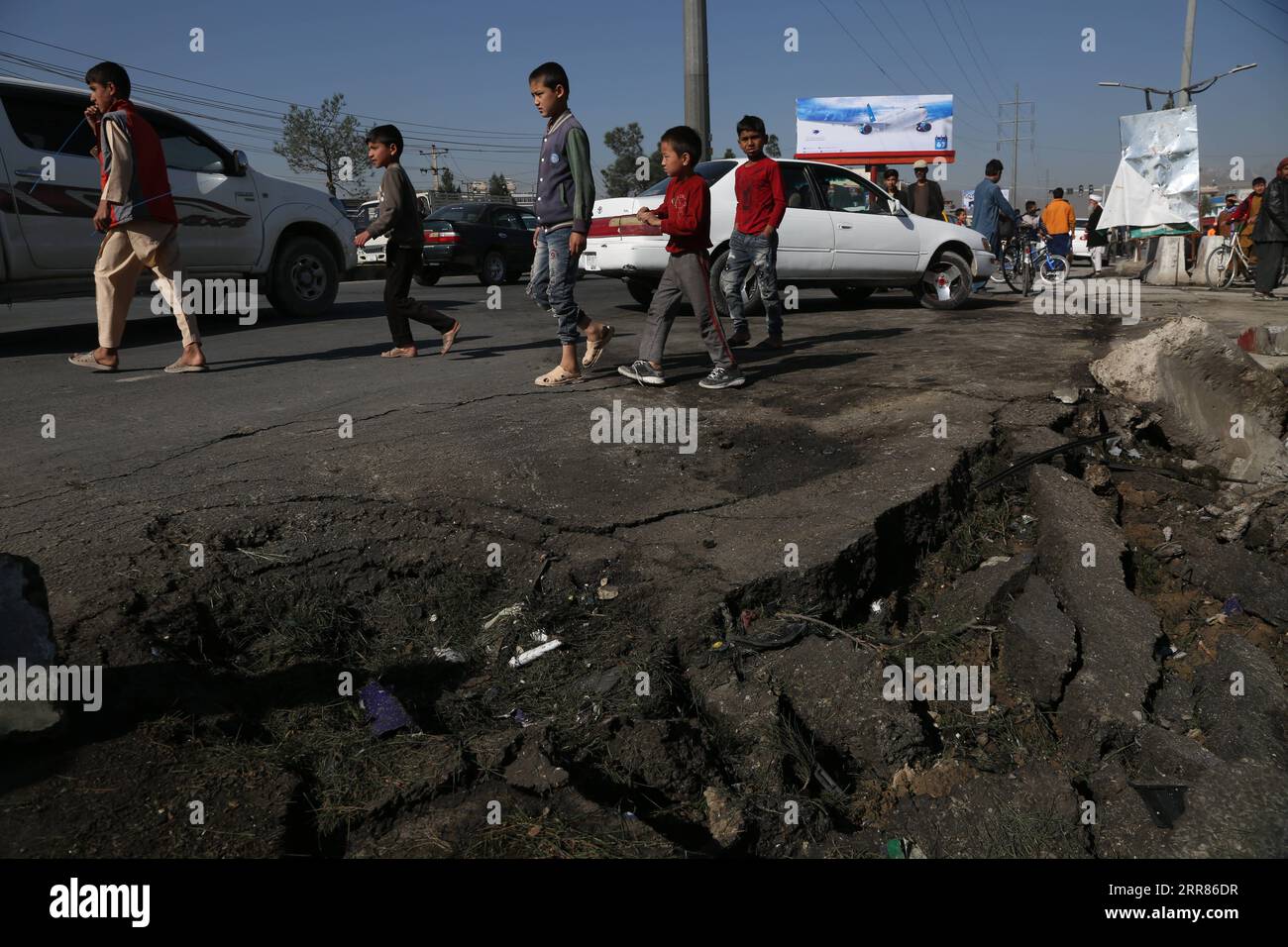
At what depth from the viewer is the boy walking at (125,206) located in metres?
5.55

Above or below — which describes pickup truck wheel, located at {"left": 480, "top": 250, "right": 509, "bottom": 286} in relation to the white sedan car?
above

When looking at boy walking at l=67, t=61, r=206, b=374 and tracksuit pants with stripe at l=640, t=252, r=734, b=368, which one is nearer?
tracksuit pants with stripe at l=640, t=252, r=734, b=368

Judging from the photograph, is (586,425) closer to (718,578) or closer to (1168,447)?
(718,578)

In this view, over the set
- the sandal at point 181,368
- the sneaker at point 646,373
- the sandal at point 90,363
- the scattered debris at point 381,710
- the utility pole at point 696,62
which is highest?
the utility pole at point 696,62

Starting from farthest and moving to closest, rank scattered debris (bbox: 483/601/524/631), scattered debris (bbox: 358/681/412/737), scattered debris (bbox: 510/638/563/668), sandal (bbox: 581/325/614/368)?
sandal (bbox: 581/325/614/368) < scattered debris (bbox: 483/601/524/631) < scattered debris (bbox: 510/638/563/668) < scattered debris (bbox: 358/681/412/737)

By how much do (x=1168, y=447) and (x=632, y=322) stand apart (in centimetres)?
523

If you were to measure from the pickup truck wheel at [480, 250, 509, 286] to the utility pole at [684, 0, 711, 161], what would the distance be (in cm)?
496

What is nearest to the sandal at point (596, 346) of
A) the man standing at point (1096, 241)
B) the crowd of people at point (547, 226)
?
the crowd of people at point (547, 226)

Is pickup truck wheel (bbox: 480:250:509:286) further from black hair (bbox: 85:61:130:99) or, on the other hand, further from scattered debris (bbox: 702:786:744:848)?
scattered debris (bbox: 702:786:744:848)

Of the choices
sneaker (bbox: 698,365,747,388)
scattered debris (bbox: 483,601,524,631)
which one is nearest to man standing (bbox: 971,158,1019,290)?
sneaker (bbox: 698,365,747,388)

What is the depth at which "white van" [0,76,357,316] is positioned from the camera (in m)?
7.00

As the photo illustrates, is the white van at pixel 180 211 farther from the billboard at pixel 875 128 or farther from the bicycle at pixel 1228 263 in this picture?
the billboard at pixel 875 128

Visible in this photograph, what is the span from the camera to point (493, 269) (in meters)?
16.9

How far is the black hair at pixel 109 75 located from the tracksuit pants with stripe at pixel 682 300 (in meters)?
3.49
